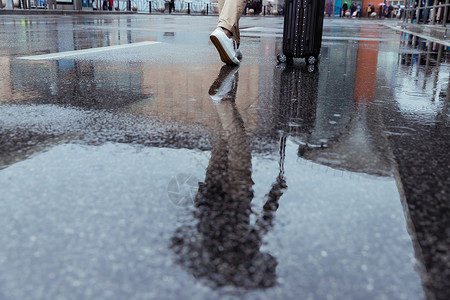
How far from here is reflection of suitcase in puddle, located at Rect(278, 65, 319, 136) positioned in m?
1.61

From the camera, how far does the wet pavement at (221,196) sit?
676mm

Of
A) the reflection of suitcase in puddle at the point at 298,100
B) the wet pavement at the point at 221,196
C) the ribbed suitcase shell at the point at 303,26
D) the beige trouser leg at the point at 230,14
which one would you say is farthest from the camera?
the ribbed suitcase shell at the point at 303,26

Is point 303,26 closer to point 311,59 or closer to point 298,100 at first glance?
Answer: point 311,59

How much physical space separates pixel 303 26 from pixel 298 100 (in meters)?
1.54

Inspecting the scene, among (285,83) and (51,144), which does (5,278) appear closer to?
(51,144)

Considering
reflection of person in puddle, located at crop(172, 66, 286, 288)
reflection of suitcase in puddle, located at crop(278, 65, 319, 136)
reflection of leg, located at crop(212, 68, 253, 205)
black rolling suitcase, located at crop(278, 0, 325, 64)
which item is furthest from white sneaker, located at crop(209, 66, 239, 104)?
reflection of person in puddle, located at crop(172, 66, 286, 288)

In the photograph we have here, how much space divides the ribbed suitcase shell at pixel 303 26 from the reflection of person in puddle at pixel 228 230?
2.36 meters

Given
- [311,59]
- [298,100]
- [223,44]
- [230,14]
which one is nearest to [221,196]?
[298,100]

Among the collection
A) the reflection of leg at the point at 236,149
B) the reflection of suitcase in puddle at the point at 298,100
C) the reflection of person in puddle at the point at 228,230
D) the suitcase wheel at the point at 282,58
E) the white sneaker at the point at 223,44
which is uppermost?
the white sneaker at the point at 223,44

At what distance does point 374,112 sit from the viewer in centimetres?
185

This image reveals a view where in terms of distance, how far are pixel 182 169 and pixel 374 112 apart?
104cm

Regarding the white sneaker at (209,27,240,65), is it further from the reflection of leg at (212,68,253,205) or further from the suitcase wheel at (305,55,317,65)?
the reflection of leg at (212,68,253,205)

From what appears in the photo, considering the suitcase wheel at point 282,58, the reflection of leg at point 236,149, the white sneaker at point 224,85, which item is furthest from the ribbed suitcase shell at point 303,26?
the reflection of leg at point 236,149

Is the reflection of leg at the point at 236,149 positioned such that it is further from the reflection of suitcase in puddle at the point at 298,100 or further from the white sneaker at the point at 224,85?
the reflection of suitcase in puddle at the point at 298,100
